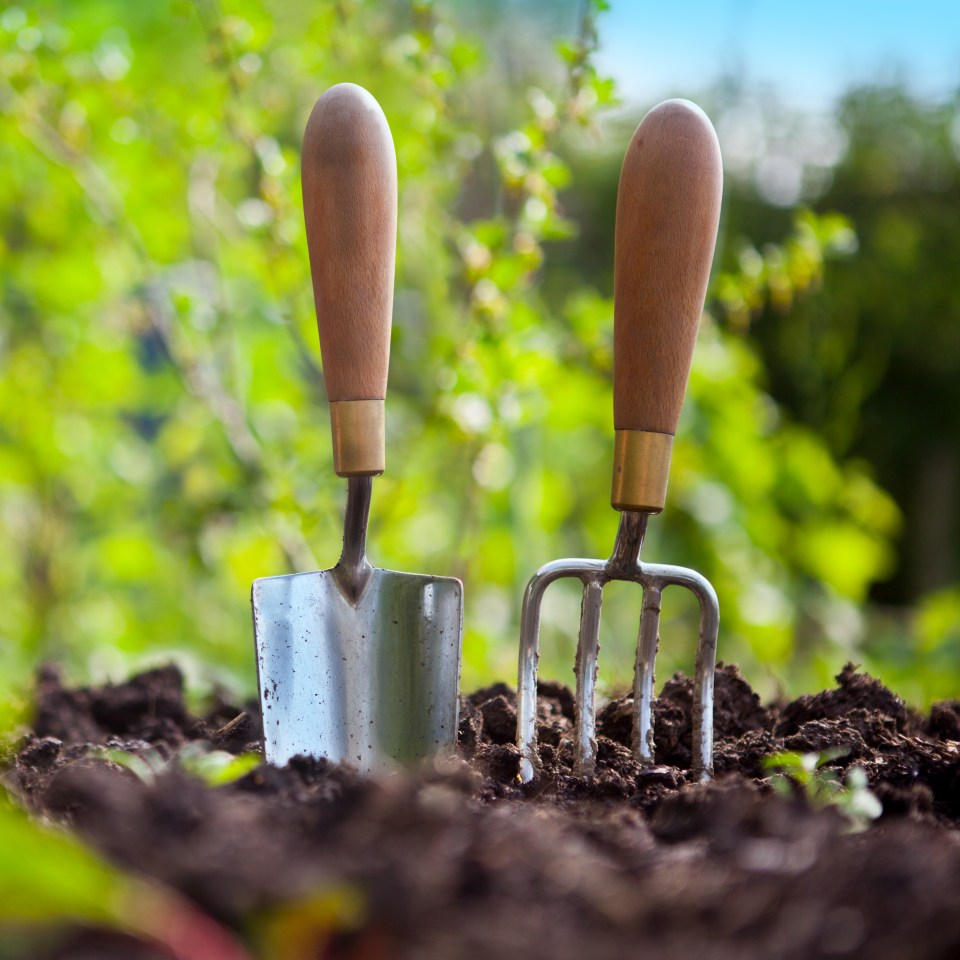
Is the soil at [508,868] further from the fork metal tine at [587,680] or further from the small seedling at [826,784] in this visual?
the fork metal tine at [587,680]

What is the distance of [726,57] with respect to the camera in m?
2.77

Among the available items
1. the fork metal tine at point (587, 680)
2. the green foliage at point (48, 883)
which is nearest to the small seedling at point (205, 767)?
the green foliage at point (48, 883)

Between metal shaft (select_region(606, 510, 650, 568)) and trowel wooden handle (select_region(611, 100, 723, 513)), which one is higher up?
trowel wooden handle (select_region(611, 100, 723, 513))

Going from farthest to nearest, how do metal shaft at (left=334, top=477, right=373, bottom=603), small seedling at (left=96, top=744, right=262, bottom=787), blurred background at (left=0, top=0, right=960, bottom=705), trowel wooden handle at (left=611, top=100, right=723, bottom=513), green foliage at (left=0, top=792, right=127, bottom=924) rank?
blurred background at (left=0, top=0, right=960, bottom=705)
metal shaft at (left=334, top=477, right=373, bottom=603)
trowel wooden handle at (left=611, top=100, right=723, bottom=513)
small seedling at (left=96, top=744, right=262, bottom=787)
green foliage at (left=0, top=792, right=127, bottom=924)

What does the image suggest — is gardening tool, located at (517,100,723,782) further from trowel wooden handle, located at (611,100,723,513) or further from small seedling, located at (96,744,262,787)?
small seedling, located at (96,744,262,787)

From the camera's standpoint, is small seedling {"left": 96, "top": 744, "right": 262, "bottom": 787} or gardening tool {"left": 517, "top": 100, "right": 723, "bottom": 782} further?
gardening tool {"left": 517, "top": 100, "right": 723, "bottom": 782}

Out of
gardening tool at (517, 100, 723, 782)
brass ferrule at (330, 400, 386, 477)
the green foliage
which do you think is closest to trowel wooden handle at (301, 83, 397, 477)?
brass ferrule at (330, 400, 386, 477)

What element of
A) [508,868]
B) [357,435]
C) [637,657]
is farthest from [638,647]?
[508,868]

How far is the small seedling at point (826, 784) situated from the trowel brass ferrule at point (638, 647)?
74 millimetres

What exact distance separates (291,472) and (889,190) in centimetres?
241

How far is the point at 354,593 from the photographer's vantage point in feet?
2.56

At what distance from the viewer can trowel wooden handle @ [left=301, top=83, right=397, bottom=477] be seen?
700mm

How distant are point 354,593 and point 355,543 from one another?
4 centimetres

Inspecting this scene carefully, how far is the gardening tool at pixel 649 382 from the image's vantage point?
2.21 feet
